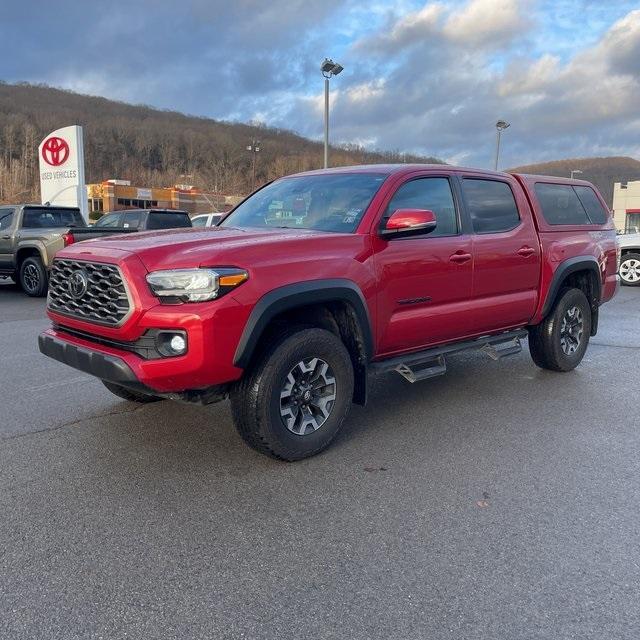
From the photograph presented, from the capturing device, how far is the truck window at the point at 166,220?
14766 mm

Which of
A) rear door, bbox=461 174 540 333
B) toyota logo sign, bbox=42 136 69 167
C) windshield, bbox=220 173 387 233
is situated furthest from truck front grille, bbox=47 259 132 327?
toyota logo sign, bbox=42 136 69 167

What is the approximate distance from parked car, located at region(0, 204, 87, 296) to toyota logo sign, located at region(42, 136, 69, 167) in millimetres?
9323

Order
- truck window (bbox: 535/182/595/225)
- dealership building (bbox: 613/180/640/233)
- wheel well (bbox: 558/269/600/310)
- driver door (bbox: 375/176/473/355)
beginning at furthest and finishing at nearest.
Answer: dealership building (bbox: 613/180/640/233) → wheel well (bbox: 558/269/600/310) → truck window (bbox: 535/182/595/225) → driver door (bbox: 375/176/473/355)

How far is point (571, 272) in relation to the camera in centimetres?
586

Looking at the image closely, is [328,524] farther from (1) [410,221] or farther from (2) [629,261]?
(2) [629,261]

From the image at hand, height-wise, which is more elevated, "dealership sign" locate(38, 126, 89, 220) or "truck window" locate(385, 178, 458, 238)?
"dealership sign" locate(38, 126, 89, 220)

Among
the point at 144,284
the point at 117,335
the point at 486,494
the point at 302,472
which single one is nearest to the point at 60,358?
the point at 117,335

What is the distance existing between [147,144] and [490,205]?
135050mm

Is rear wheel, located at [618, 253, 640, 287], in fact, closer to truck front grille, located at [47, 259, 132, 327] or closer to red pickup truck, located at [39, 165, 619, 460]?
red pickup truck, located at [39, 165, 619, 460]

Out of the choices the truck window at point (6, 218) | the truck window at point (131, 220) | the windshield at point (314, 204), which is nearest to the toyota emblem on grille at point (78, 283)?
the windshield at point (314, 204)

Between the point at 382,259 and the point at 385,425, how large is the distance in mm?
1263

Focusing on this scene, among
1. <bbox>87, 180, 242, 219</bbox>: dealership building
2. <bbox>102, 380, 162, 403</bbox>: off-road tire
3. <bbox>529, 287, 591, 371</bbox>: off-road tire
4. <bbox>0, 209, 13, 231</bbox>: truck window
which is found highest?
<bbox>87, 180, 242, 219</bbox>: dealership building

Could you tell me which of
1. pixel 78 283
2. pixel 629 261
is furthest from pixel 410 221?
pixel 629 261

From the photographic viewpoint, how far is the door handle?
464 cm
